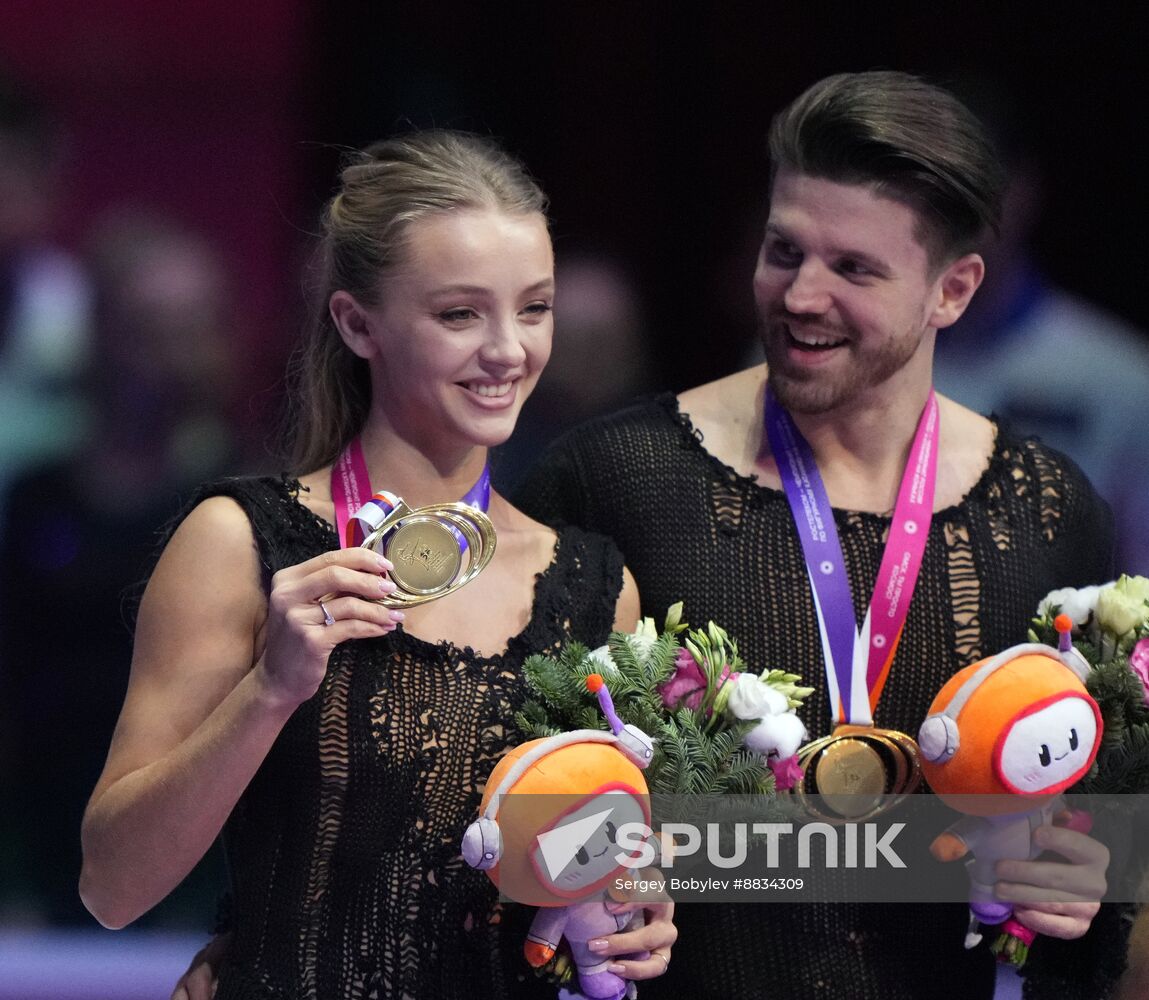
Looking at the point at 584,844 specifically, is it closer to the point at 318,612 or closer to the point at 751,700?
the point at 751,700

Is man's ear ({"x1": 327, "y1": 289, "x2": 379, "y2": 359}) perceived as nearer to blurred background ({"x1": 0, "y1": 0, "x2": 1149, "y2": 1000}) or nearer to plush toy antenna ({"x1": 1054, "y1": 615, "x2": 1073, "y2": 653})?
plush toy antenna ({"x1": 1054, "y1": 615, "x2": 1073, "y2": 653})

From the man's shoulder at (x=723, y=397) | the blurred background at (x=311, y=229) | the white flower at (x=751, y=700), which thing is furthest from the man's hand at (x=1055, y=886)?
the blurred background at (x=311, y=229)

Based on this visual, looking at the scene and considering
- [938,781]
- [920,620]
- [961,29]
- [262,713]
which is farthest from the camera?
[961,29]

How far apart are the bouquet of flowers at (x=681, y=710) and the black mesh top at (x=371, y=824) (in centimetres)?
12

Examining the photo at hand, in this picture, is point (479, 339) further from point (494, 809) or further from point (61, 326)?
point (61, 326)

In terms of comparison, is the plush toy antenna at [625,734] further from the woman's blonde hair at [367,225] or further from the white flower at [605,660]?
the woman's blonde hair at [367,225]

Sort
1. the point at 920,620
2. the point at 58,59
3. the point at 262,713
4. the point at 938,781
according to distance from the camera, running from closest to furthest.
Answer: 1. the point at 262,713
2. the point at 938,781
3. the point at 920,620
4. the point at 58,59

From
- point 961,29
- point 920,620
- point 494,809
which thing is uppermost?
point 961,29

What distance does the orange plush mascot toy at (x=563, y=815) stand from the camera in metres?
2.20

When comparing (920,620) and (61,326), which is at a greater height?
(61,326)

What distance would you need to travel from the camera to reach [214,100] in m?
4.11

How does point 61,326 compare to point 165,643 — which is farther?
point 61,326

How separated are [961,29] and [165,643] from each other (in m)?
2.96

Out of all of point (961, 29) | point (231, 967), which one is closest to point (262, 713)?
point (231, 967)
